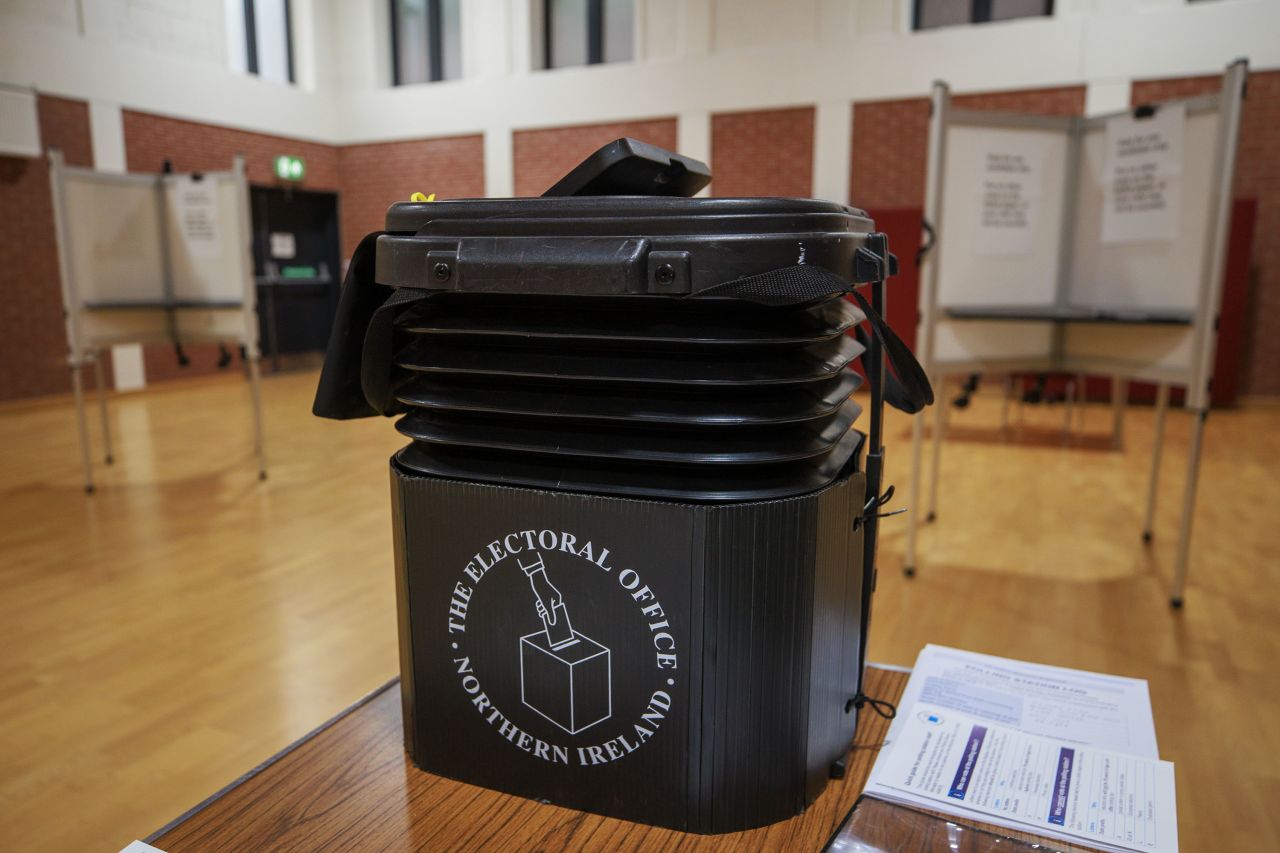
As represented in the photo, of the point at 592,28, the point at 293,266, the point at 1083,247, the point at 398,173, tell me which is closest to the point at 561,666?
the point at 1083,247

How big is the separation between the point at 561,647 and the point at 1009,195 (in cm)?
268

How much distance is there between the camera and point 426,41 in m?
8.82

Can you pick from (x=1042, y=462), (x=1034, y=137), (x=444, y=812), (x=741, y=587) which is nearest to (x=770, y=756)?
Answer: (x=741, y=587)

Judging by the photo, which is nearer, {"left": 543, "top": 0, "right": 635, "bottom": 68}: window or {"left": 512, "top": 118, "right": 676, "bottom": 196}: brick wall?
{"left": 512, "top": 118, "right": 676, "bottom": 196}: brick wall

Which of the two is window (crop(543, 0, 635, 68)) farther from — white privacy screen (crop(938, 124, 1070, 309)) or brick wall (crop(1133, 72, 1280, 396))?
white privacy screen (crop(938, 124, 1070, 309))

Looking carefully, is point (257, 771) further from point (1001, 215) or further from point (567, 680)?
point (1001, 215)

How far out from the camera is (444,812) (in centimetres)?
68

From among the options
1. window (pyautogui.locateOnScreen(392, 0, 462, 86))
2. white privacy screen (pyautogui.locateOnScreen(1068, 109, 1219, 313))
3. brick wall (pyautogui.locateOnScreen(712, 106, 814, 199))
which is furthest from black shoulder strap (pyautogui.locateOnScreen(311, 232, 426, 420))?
window (pyautogui.locateOnScreen(392, 0, 462, 86))

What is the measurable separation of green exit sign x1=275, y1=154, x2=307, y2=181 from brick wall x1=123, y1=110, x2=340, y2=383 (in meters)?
0.06

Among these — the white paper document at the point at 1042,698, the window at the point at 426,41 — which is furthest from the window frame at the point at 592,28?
the white paper document at the point at 1042,698

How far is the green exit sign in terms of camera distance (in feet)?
26.9

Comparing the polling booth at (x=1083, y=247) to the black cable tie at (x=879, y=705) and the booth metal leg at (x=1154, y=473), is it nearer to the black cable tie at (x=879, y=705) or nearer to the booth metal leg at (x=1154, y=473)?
the booth metal leg at (x=1154, y=473)

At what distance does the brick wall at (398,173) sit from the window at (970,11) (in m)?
4.24

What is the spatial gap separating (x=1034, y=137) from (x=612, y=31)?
6.13 meters
